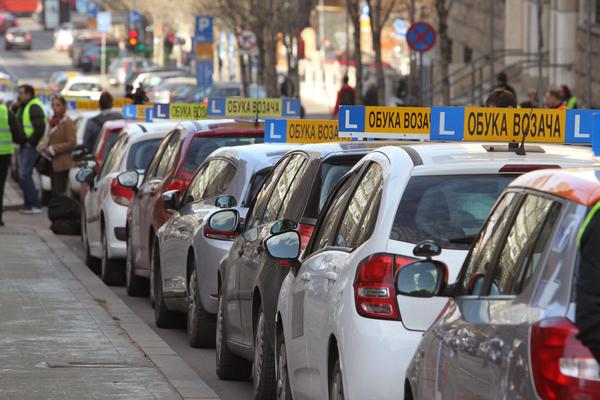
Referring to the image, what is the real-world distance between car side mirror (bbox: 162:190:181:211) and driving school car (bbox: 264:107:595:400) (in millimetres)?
5237

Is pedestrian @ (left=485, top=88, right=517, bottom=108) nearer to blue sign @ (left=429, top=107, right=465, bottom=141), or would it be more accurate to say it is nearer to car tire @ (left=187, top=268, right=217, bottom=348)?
blue sign @ (left=429, top=107, right=465, bottom=141)

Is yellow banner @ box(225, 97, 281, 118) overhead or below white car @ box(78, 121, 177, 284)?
overhead

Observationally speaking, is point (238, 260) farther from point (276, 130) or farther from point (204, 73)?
point (204, 73)

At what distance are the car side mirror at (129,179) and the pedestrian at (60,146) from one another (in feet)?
31.4

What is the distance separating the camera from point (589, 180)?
4746 millimetres

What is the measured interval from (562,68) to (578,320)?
3364 centimetres

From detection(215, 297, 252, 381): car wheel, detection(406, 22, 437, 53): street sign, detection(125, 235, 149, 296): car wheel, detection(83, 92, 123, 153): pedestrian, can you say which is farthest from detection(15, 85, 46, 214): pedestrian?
detection(215, 297, 252, 381): car wheel

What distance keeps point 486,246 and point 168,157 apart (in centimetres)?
976

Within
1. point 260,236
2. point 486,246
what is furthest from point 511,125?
point 486,246

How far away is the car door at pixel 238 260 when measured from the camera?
33.0 feet

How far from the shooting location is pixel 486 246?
18.5 ft

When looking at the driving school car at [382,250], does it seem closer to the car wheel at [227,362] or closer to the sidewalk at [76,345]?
the sidewalk at [76,345]

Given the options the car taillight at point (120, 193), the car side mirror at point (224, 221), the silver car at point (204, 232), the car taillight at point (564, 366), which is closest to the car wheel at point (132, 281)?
the car taillight at point (120, 193)

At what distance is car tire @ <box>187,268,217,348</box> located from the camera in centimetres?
1185
